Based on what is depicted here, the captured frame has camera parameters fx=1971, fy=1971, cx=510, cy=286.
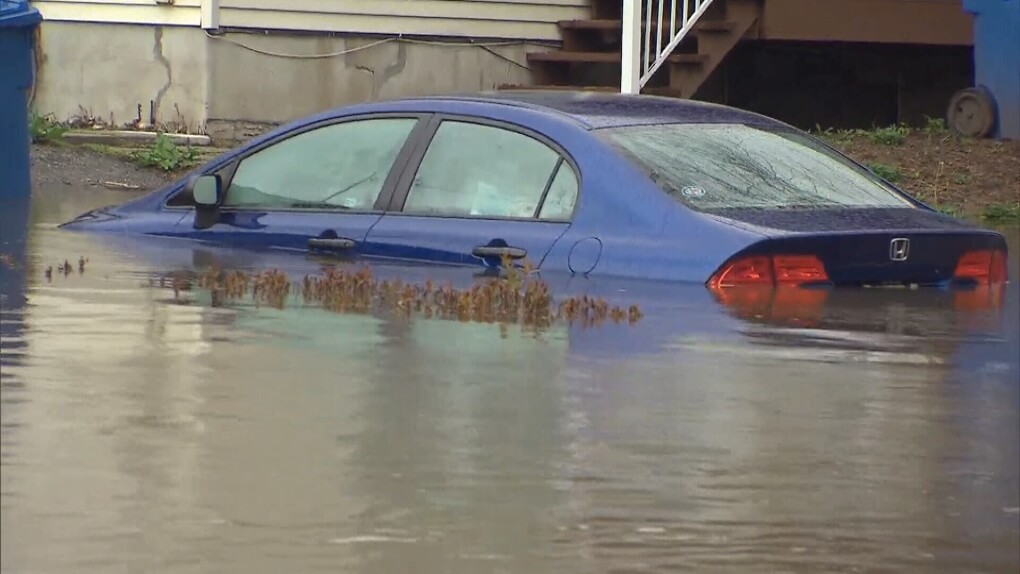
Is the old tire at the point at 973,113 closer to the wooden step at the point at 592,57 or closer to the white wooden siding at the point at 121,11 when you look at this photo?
the wooden step at the point at 592,57

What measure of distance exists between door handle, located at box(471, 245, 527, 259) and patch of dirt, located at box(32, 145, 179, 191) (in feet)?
21.5

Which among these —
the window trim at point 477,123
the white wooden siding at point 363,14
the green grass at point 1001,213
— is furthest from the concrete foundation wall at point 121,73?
the window trim at point 477,123

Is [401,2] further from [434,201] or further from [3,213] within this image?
[434,201]

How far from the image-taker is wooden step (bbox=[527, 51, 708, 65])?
1645 centimetres

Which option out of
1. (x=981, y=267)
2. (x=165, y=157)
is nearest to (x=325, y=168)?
(x=981, y=267)

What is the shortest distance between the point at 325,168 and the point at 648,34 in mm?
8522

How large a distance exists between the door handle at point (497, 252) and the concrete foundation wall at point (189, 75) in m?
9.44

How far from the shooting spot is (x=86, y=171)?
13852mm

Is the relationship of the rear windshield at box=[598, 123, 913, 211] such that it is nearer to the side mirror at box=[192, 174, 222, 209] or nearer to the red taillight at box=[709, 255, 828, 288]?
the red taillight at box=[709, 255, 828, 288]

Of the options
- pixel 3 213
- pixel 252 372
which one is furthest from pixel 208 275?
pixel 3 213

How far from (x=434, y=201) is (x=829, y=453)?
2444mm

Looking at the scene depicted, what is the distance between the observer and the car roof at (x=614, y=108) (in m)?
7.02

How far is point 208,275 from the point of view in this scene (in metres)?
7.23

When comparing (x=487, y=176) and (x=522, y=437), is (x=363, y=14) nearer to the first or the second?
(x=487, y=176)
